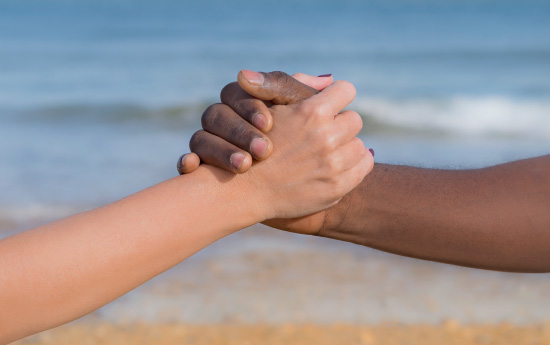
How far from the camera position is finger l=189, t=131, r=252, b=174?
6.54ft

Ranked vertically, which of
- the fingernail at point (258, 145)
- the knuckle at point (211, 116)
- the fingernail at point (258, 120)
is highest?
the knuckle at point (211, 116)

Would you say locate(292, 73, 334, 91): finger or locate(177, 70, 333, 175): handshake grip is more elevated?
locate(292, 73, 334, 91): finger

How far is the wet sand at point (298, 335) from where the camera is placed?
11.6ft

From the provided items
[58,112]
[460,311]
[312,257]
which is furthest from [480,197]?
[58,112]

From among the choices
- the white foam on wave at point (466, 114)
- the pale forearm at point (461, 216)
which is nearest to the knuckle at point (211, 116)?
the pale forearm at point (461, 216)

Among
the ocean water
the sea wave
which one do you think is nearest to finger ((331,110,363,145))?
the ocean water

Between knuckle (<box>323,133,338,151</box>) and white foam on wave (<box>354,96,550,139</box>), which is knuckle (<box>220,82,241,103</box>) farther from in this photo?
white foam on wave (<box>354,96,550,139</box>)

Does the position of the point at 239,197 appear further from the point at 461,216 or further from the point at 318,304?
the point at 318,304

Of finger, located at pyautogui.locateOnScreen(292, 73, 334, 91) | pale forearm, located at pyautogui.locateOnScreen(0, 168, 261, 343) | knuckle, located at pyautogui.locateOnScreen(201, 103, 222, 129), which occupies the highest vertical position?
finger, located at pyautogui.locateOnScreen(292, 73, 334, 91)

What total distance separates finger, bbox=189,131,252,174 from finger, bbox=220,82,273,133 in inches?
4.0

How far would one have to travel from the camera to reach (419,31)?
1880 cm

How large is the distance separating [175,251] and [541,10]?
72.4ft

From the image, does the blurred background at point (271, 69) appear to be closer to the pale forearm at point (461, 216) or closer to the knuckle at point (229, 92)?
the pale forearm at point (461, 216)

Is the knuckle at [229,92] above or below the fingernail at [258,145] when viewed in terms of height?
above
